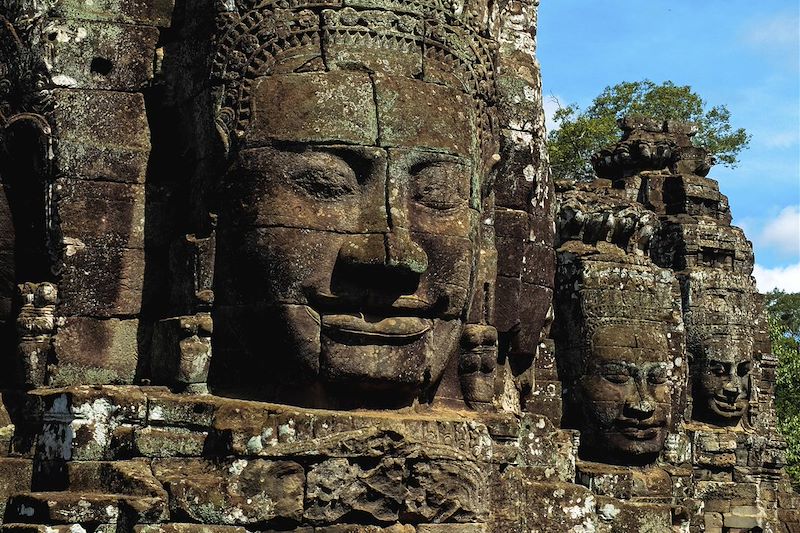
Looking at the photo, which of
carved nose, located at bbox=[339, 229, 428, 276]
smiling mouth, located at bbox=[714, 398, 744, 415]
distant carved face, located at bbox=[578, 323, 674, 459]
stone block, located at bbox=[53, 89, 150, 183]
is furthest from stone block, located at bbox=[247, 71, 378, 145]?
smiling mouth, located at bbox=[714, 398, 744, 415]

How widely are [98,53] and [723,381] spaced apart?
14.3 meters

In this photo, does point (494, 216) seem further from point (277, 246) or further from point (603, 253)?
point (603, 253)

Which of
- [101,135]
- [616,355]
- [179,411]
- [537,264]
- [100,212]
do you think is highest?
[101,135]

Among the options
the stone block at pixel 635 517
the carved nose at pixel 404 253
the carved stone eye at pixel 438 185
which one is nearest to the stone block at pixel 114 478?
the carved nose at pixel 404 253

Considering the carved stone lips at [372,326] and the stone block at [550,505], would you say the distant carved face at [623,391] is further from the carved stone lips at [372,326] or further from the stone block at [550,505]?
the carved stone lips at [372,326]

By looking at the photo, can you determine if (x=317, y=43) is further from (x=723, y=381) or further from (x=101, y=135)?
(x=723, y=381)

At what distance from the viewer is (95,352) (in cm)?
855

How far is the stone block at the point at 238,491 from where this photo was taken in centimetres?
734

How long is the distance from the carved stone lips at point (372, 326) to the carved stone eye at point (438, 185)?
26.2 inches

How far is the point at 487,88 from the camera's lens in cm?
872

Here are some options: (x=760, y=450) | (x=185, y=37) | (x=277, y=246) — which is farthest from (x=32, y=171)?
(x=760, y=450)

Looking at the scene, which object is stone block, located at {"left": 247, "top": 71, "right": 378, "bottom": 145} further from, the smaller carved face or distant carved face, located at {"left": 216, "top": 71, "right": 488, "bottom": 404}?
the smaller carved face

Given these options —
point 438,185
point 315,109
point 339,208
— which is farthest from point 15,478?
point 438,185

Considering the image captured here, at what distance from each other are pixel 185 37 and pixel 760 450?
15952mm
